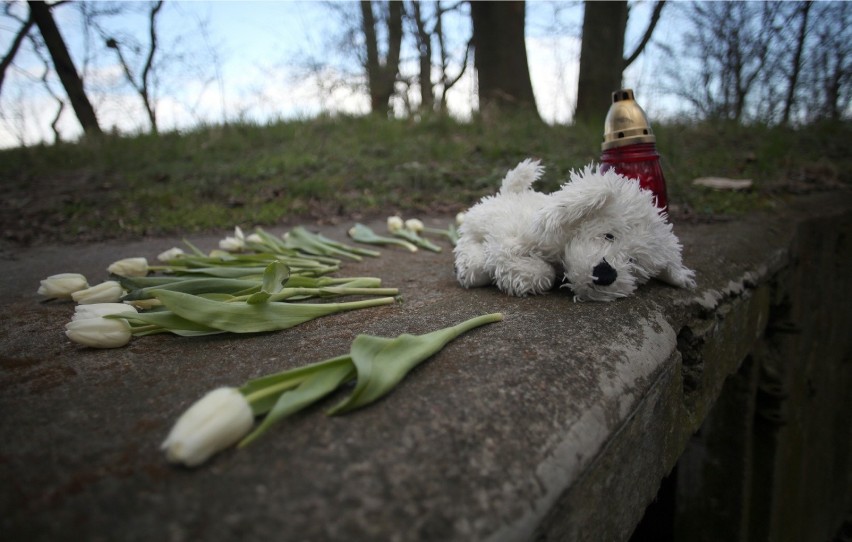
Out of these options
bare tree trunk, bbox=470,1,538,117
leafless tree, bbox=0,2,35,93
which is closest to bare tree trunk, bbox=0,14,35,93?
leafless tree, bbox=0,2,35,93

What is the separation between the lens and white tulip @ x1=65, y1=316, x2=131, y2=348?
0.95 meters

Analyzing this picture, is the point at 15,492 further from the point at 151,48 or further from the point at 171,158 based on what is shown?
the point at 151,48

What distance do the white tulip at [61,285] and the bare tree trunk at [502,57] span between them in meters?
5.14

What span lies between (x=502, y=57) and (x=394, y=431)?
6188mm

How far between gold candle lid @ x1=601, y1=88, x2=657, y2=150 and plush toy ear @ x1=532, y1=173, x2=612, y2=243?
1.23 feet

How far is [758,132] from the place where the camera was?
5027mm

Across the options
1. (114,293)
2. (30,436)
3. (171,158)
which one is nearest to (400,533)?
(30,436)

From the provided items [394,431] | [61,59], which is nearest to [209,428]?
[394,431]

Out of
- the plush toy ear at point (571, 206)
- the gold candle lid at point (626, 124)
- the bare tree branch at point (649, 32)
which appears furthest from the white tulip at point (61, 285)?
the bare tree branch at point (649, 32)

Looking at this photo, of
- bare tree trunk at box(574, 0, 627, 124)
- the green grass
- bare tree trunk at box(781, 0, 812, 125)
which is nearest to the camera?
the green grass

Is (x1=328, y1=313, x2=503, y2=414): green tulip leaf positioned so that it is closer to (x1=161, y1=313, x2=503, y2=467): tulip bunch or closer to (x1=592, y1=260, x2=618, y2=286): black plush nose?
(x1=161, y1=313, x2=503, y2=467): tulip bunch

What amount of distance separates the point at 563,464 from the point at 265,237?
67.2 inches

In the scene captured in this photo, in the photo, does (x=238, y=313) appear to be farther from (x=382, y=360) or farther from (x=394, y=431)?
(x=394, y=431)

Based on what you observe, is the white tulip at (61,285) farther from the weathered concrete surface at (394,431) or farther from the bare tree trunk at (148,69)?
the bare tree trunk at (148,69)
